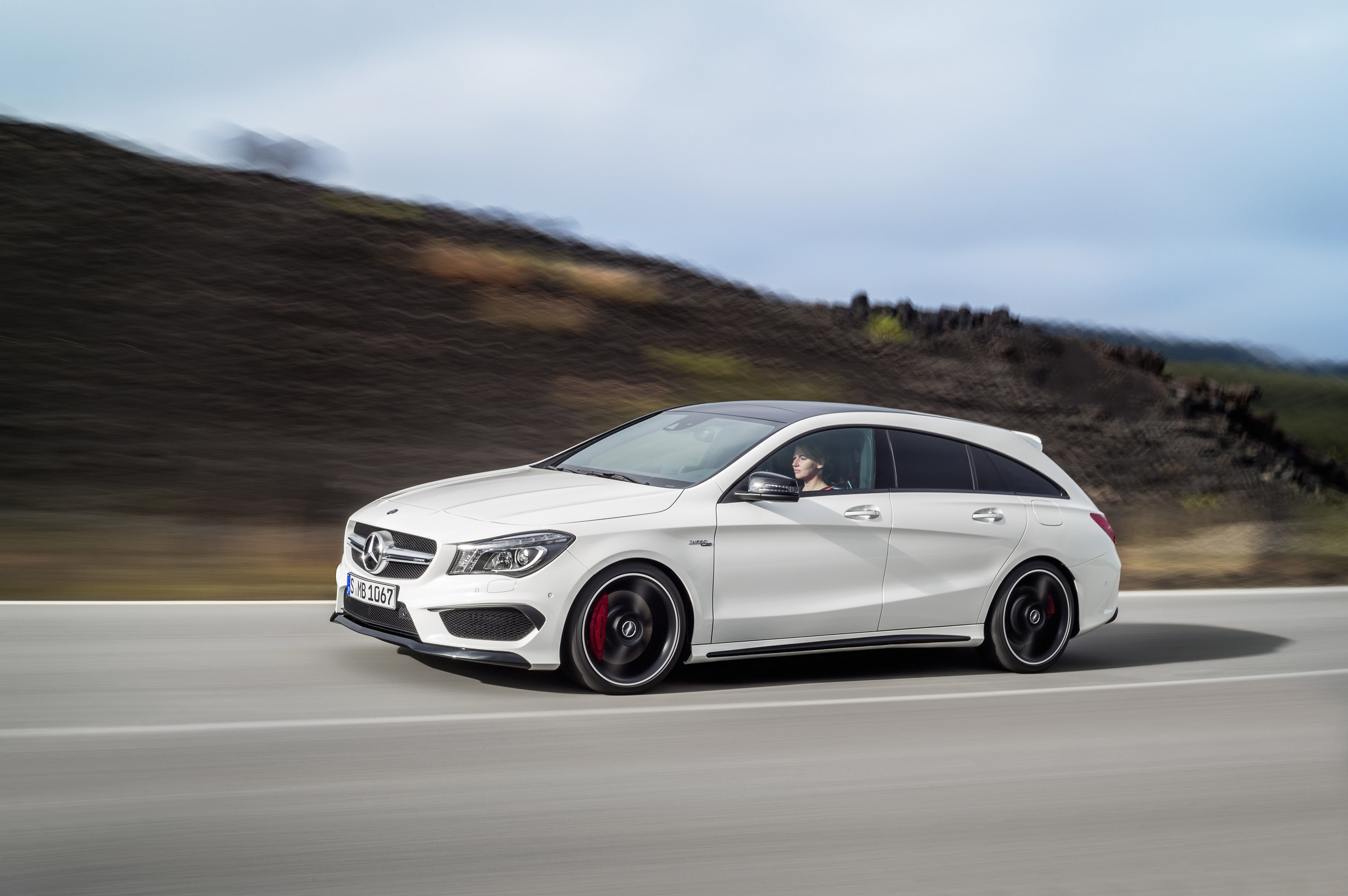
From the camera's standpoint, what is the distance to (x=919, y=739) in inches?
256

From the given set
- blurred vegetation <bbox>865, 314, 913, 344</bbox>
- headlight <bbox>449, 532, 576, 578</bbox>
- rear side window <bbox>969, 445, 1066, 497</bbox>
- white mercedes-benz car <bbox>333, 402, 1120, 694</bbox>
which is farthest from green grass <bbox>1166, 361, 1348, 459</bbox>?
headlight <bbox>449, 532, 576, 578</bbox>

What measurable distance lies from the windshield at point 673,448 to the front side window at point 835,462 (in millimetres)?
186

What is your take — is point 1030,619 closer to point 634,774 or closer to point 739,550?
point 739,550

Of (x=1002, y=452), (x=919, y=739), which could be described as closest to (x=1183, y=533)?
(x=1002, y=452)

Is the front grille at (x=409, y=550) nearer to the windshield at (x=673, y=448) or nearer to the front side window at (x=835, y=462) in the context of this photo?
the windshield at (x=673, y=448)

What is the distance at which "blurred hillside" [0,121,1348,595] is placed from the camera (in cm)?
1573

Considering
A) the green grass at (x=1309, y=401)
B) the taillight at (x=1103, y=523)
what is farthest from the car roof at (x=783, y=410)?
the green grass at (x=1309, y=401)

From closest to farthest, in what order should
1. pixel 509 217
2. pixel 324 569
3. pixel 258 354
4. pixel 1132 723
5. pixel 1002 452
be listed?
1. pixel 1132 723
2. pixel 1002 452
3. pixel 324 569
4. pixel 258 354
5. pixel 509 217

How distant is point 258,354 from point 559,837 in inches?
635

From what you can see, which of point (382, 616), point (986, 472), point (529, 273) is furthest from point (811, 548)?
point (529, 273)

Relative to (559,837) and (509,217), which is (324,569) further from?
(509,217)

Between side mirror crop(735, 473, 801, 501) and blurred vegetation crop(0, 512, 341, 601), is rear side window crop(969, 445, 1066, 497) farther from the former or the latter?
blurred vegetation crop(0, 512, 341, 601)

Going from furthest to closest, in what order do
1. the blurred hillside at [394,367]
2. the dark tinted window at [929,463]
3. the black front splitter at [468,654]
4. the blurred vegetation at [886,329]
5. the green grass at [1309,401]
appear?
the green grass at [1309,401] → the blurred vegetation at [886,329] → the blurred hillside at [394,367] → the dark tinted window at [929,463] → the black front splitter at [468,654]

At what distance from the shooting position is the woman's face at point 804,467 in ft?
25.2
